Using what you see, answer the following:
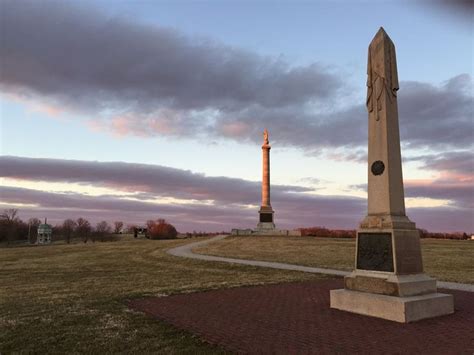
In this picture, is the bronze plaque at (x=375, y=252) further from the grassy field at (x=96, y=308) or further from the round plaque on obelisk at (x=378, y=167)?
the grassy field at (x=96, y=308)

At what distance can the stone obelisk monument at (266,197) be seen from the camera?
53594 millimetres

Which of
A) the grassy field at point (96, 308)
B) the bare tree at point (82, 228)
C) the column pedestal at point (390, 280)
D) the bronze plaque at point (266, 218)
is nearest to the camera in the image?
the grassy field at point (96, 308)

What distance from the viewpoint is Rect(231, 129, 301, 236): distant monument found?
5219cm

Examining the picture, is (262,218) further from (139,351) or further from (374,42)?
(139,351)

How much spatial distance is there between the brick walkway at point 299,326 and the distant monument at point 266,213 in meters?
41.0

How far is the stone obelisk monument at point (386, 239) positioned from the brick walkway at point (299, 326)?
12.7 inches

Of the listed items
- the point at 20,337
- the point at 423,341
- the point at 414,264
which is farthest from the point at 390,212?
the point at 20,337

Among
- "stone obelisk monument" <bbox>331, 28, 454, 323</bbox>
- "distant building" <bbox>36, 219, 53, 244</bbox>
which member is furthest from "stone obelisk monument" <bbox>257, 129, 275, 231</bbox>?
"distant building" <bbox>36, 219, 53, 244</bbox>

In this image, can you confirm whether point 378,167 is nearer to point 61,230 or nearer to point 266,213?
point 266,213

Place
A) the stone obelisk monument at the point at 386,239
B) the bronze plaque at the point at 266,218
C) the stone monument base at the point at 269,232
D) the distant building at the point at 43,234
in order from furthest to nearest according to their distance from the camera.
Result: the distant building at the point at 43,234
the bronze plaque at the point at 266,218
the stone monument base at the point at 269,232
the stone obelisk monument at the point at 386,239

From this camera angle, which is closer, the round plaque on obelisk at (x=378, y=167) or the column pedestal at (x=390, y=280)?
the column pedestal at (x=390, y=280)

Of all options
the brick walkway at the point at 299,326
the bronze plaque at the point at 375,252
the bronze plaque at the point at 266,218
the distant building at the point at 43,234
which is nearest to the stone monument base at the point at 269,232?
the bronze plaque at the point at 266,218

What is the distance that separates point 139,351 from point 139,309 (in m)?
3.38

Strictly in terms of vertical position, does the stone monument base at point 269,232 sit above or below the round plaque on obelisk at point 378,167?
below
